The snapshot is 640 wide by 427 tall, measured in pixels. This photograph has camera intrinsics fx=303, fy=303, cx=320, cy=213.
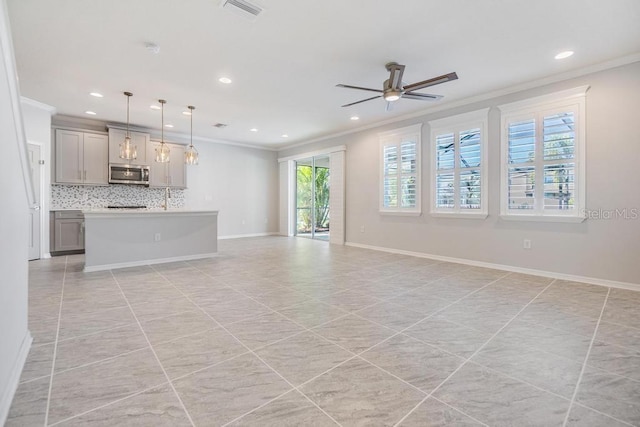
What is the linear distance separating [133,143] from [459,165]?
21.7 ft

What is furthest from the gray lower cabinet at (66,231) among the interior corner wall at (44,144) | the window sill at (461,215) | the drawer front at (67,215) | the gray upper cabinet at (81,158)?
the window sill at (461,215)

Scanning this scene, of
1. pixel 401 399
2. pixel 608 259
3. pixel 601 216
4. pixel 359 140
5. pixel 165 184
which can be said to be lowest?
pixel 401 399

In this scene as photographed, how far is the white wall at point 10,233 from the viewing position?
1.46m

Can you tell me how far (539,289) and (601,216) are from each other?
127 cm

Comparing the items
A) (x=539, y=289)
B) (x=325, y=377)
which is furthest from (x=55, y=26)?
(x=539, y=289)

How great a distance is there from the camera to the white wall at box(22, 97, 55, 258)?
5.28m

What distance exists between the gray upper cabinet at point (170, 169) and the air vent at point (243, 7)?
16.7ft

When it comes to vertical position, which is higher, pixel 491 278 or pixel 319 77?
pixel 319 77

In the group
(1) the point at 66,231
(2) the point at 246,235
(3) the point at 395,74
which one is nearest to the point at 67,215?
(1) the point at 66,231

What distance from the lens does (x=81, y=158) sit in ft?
20.2

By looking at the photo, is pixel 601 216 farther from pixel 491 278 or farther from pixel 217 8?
pixel 217 8

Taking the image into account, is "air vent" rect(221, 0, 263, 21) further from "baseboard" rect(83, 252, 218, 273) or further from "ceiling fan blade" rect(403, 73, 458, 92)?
"baseboard" rect(83, 252, 218, 273)

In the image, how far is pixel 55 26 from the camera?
9.75 feet

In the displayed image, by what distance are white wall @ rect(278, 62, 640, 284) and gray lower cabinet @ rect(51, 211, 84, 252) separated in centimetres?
662
